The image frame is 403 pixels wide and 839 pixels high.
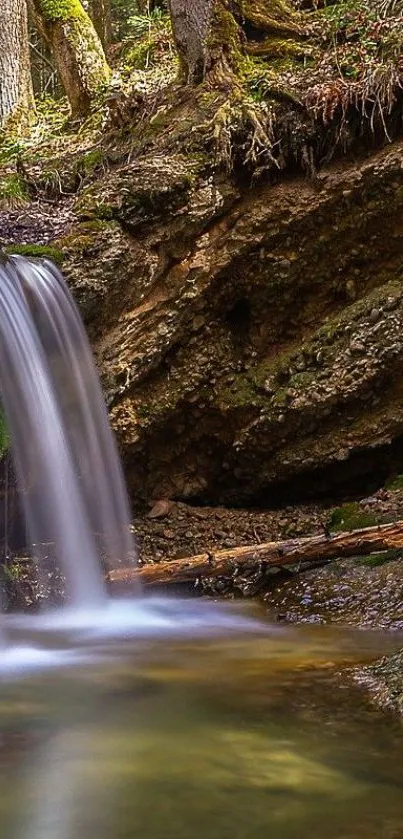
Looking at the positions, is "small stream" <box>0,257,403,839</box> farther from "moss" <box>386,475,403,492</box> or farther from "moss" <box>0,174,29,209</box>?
"moss" <box>386,475,403,492</box>

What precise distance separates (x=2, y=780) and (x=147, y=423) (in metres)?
4.51

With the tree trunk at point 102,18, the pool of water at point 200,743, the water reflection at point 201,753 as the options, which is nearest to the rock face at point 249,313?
the pool of water at point 200,743

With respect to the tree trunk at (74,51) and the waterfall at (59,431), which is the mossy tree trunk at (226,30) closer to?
the tree trunk at (74,51)

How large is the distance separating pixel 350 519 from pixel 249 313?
2.33 metres

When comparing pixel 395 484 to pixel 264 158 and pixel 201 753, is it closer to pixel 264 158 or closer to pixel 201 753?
pixel 264 158

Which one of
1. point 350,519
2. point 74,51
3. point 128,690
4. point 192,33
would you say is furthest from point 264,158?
point 74,51

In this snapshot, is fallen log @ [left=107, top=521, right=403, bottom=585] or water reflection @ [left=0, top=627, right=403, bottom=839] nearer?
water reflection @ [left=0, top=627, right=403, bottom=839]

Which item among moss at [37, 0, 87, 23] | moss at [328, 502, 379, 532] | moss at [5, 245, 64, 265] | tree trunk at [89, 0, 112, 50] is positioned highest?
tree trunk at [89, 0, 112, 50]

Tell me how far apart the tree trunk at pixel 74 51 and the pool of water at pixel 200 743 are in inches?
327

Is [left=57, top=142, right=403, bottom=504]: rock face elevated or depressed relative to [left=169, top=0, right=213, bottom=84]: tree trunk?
depressed

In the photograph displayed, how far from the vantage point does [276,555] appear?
525 cm

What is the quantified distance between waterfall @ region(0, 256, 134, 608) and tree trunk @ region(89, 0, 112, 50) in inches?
405

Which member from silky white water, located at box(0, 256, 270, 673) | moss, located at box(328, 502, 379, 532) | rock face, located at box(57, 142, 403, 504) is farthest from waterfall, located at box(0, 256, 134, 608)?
moss, located at box(328, 502, 379, 532)

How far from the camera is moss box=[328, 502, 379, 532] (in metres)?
5.75
